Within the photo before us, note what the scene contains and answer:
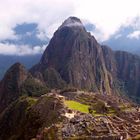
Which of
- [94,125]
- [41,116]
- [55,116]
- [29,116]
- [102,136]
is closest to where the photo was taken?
[102,136]

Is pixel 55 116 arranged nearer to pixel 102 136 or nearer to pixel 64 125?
pixel 64 125

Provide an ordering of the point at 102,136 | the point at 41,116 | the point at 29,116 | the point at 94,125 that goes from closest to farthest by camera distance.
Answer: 1. the point at 102,136
2. the point at 94,125
3. the point at 41,116
4. the point at 29,116

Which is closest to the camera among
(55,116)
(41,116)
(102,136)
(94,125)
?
(102,136)

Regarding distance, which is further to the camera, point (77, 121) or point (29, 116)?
point (29, 116)

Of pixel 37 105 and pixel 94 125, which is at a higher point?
pixel 37 105

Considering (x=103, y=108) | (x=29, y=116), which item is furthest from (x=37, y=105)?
(x=103, y=108)

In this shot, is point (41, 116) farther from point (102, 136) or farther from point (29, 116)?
point (102, 136)

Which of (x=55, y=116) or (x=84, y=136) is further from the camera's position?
(x=55, y=116)

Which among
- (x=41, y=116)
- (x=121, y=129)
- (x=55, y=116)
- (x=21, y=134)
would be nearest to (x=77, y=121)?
(x=121, y=129)

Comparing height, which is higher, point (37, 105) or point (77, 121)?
point (37, 105)
